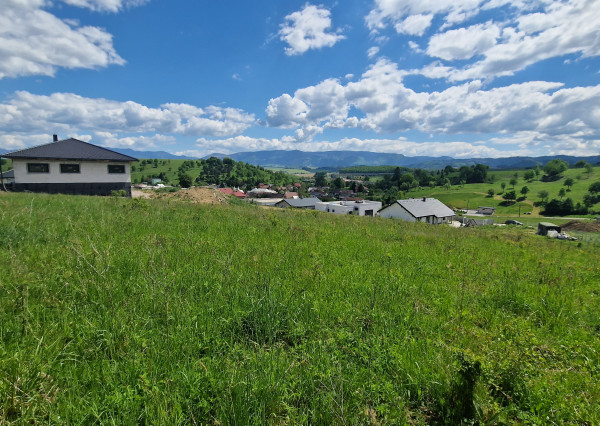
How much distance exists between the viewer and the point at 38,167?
2706 cm

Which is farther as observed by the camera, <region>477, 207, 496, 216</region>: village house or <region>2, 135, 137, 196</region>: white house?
<region>477, 207, 496, 216</region>: village house

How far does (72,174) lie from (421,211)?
62562 mm

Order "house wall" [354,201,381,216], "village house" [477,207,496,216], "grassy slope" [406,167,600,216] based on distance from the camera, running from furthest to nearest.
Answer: "grassy slope" [406,167,600,216]
"village house" [477,207,496,216]
"house wall" [354,201,381,216]

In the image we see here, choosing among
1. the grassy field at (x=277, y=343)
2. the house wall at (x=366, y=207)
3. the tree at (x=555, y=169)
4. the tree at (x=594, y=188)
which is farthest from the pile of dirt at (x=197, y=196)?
the tree at (x=555, y=169)

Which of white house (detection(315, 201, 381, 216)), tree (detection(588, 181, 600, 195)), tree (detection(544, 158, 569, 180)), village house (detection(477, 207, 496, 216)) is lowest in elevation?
village house (detection(477, 207, 496, 216))

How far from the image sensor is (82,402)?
1949mm

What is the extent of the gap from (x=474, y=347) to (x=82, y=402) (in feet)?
12.3

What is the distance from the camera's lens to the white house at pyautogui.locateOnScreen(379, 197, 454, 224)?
60562 mm

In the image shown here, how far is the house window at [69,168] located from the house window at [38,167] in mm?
1079

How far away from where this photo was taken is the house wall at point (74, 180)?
26594 millimetres

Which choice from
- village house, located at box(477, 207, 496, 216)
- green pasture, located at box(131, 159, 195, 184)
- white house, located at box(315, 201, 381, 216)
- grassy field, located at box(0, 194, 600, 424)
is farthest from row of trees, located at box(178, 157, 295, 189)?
grassy field, located at box(0, 194, 600, 424)

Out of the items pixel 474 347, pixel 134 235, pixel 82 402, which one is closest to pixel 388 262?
pixel 474 347

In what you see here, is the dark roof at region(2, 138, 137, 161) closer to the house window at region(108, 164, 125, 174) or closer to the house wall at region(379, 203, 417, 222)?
the house window at region(108, 164, 125, 174)

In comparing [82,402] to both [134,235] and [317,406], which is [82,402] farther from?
[134,235]
